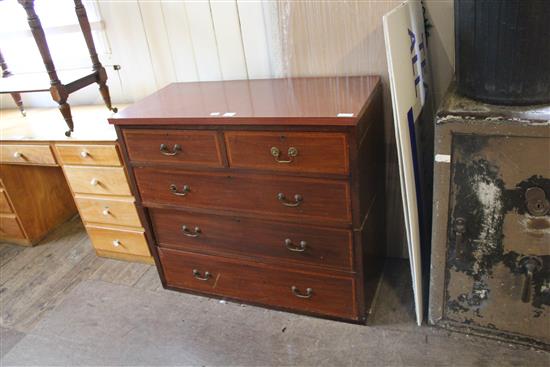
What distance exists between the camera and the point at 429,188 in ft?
5.71

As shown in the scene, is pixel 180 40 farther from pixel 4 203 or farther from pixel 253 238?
pixel 4 203

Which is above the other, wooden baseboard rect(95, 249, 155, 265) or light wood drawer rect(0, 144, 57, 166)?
light wood drawer rect(0, 144, 57, 166)

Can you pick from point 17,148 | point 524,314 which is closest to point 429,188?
point 524,314

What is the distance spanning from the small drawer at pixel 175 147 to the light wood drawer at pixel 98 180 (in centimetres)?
30

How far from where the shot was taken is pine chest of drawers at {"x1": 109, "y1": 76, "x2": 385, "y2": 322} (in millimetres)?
1352

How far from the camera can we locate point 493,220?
1281 millimetres

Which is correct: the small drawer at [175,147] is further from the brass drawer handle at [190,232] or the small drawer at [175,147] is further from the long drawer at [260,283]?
the long drawer at [260,283]

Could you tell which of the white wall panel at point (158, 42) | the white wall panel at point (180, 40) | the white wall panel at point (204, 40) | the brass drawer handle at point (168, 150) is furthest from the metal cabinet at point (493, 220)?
the white wall panel at point (158, 42)

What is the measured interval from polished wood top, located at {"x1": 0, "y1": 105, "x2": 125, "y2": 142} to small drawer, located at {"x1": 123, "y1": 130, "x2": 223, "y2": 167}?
0.26 m

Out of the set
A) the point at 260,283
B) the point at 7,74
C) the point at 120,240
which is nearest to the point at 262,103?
the point at 260,283

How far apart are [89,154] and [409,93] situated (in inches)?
52.8

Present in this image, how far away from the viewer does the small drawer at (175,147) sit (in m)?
1.47

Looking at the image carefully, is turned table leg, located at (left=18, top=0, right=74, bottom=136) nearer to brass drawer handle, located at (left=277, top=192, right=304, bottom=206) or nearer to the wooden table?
the wooden table

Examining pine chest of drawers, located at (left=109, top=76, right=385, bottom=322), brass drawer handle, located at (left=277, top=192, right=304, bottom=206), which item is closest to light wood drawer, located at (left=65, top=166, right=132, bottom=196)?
pine chest of drawers, located at (left=109, top=76, right=385, bottom=322)
